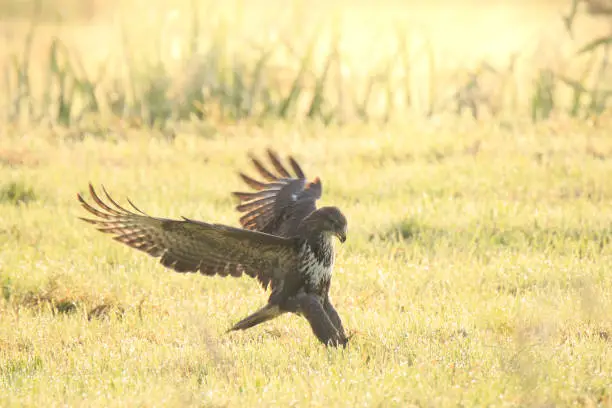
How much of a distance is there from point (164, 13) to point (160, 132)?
235 cm

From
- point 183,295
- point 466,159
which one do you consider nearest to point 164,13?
point 466,159

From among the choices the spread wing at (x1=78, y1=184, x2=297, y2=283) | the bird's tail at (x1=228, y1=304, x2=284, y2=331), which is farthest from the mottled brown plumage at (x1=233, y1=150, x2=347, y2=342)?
the spread wing at (x1=78, y1=184, x2=297, y2=283)

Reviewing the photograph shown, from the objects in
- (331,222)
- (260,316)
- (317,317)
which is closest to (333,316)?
(317,317)

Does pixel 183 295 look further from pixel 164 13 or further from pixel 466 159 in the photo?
pixel 164 13

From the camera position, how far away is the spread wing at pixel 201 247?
578 centimetres

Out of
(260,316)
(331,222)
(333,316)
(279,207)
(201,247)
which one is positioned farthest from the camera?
(279,207)

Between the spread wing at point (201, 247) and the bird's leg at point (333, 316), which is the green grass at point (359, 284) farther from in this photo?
the spread wing at point (201, 247)

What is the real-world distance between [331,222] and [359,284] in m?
1.99

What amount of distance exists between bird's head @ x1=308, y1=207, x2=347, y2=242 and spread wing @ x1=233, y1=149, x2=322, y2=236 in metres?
0.65

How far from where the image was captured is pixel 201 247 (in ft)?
19.4

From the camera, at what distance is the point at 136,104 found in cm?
1526

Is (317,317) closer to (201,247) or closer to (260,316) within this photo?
(260,316)

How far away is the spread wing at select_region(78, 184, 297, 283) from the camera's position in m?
5.78

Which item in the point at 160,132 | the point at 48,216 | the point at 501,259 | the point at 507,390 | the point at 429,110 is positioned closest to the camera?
the point at 507,390
